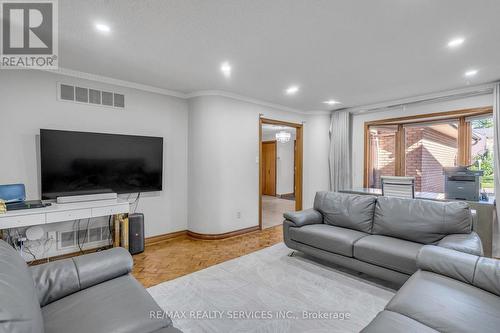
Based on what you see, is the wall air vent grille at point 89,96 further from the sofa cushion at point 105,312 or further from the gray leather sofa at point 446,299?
the gray leather sofa at point 446,299

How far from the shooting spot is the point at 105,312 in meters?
1.35

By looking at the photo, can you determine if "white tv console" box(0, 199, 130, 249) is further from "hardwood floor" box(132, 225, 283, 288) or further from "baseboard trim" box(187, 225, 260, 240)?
"baseboard trim" box(187, 225, 260, 240)

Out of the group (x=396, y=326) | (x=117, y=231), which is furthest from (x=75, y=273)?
(x=396, y=326)

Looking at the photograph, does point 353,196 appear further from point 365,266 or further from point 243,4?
point 243,4

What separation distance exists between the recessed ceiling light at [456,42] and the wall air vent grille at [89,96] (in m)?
4.09

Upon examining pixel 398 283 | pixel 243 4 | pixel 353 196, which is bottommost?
pixel 398 283

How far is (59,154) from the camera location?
3.07 metres

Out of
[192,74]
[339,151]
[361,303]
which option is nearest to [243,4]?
[192,74]

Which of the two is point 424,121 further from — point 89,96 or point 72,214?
point 72,214

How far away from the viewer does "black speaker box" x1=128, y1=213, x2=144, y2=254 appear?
349 cm

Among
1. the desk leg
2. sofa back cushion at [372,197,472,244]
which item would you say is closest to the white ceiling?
sofa back cushion at [372,197,472,244]

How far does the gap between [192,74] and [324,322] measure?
319 centimetres

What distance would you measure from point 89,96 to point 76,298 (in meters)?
2.85

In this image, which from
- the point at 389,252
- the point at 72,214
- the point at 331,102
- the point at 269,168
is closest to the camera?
the point at 389,252
